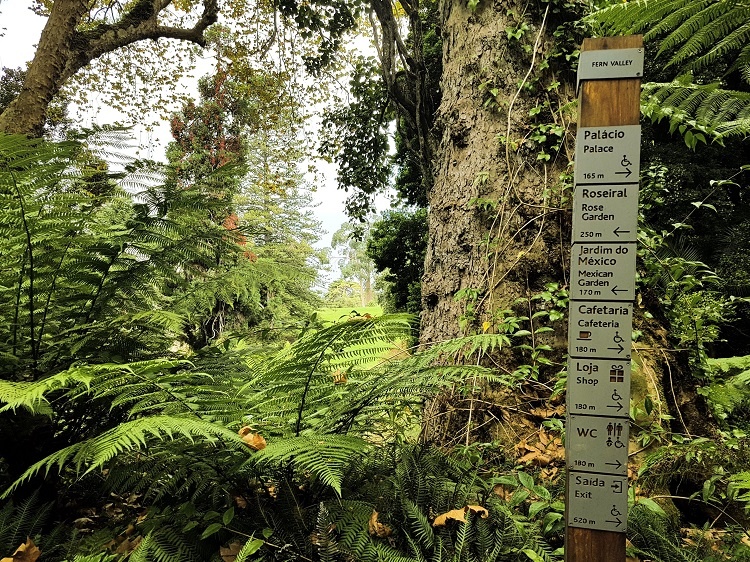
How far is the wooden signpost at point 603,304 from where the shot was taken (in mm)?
969

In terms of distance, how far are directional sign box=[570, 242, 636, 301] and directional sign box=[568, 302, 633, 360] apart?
2cm

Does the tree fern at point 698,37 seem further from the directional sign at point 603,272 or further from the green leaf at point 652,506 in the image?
the green leaf at point 652,506

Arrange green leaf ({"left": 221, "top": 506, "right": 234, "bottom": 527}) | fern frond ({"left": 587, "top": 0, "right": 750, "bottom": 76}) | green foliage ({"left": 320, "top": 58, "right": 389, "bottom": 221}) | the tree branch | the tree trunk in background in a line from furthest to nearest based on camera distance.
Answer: green foliage ({"left": 320, "top": 58, "right": 389, "bottom": 221})
the tree branch
the tree trunk in background
fern frond ({"left": 587, "top": 0, "right": 750, "bottom": 76})
green leaf ({"left": 221, "top": 506, "right": 234, "bottom": 527})

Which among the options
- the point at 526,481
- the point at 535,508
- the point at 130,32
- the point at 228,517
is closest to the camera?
the point at 228,517

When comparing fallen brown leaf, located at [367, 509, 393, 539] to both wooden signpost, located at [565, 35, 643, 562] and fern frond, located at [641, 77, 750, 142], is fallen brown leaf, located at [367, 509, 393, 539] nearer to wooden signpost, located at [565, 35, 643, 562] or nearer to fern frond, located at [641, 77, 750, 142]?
wooden signpost, located at [565, 35, 643, 562]

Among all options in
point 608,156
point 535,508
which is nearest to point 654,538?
point 535,508

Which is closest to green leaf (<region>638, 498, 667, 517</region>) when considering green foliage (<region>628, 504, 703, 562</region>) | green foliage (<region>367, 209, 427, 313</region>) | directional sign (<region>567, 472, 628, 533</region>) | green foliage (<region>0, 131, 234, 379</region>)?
green foliage (<region>628, 504, 703, 562</region>)

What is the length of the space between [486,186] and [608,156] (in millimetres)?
1343

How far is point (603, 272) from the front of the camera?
39.5 inches

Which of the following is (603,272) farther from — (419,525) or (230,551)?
(230,551)

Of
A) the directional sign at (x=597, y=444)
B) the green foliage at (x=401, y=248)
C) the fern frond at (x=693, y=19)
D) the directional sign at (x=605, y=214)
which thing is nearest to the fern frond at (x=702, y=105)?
the fern frond at (x=693, y=19)

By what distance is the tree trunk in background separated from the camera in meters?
2.23

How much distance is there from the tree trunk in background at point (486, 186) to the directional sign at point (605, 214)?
1192 mm

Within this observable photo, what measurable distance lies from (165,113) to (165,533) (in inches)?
409
